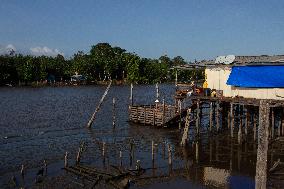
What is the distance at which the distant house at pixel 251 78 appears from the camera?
27.3 metres

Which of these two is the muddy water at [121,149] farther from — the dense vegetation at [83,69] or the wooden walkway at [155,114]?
the dense vegetation at [83,69]

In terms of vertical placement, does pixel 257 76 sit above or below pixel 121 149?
above

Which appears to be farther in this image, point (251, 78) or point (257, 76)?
point (251, 78)

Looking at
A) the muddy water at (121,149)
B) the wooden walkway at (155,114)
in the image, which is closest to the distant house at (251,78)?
the muddy water at (121,149)

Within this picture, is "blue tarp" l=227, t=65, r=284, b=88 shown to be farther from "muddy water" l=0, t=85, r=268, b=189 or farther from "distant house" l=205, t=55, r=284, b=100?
"muddy water" l=0, t=85, r=268, b=189

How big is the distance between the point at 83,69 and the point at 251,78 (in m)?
84.5

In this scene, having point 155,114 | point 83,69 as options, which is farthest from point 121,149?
point 83,69

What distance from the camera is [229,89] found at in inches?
1186

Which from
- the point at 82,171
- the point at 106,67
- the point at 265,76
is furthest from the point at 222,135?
the point at 106,67

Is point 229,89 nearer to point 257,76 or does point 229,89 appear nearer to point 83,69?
point 257,76

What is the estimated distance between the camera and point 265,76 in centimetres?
2778

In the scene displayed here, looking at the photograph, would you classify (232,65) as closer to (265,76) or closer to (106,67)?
(265,76)

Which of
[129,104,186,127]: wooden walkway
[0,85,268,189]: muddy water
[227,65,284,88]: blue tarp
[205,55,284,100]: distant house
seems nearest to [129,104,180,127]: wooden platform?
[129,104,186,127]: wooden walkway

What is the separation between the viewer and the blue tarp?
27.2 m
